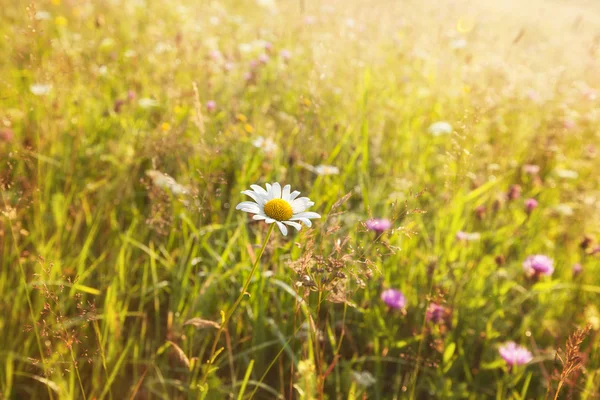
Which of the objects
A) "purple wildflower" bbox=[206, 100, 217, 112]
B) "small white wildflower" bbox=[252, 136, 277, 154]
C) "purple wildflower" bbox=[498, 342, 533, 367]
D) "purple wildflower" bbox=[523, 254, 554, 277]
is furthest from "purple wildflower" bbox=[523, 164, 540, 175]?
"purple wildflower" bbox=[206, 100, 217, 112]

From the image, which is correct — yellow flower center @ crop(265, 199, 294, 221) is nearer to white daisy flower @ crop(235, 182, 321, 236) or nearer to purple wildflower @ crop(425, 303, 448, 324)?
white daisy flower @ crop(235, 182, 321, 236)

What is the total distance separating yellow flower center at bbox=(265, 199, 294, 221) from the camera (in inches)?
33.8

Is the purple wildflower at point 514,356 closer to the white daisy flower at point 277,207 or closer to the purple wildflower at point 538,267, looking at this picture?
the purple wildflower at point 538,267

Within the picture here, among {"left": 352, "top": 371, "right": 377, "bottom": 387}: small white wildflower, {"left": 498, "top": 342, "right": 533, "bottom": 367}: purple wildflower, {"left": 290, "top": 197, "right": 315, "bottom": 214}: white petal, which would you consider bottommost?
{"left": 352, "top": 371, "right": 377, "bottom": 387}: small white wildflower

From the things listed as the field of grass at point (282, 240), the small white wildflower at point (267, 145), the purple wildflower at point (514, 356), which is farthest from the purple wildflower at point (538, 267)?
the small white wildflower at point (267, 145)

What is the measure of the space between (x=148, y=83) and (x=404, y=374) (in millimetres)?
2155

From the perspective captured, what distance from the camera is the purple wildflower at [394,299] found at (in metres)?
1.46

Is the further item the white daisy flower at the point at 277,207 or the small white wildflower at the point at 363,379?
the small white wildflower at the point at 363,379

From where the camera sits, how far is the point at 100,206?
1.79 metres

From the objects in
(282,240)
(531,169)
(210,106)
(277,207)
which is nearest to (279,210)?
(277,207)

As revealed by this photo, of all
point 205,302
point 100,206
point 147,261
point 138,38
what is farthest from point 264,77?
point 205,302

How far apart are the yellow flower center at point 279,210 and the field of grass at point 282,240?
52 mm

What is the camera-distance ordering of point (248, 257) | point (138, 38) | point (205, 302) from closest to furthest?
point (205, 302) < point (248, 257) < point (138, 38)

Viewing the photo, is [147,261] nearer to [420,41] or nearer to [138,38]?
[138,38]
